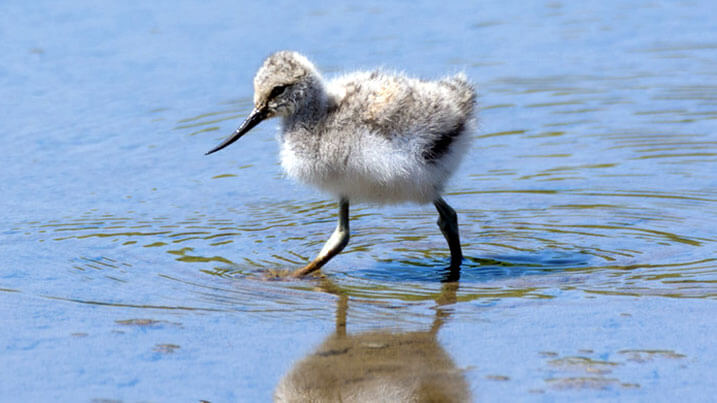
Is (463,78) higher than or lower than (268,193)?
higher

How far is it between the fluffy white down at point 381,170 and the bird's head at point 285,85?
0.18 metres

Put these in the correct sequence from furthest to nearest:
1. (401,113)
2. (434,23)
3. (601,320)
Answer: (434,23) → (401,113) → (601,320)

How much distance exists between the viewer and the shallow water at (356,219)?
4.41 meters

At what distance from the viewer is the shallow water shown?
4.41 m

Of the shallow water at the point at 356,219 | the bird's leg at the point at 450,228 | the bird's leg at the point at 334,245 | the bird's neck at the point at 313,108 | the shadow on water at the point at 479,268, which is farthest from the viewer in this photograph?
the bird's leg at the point at 450,228

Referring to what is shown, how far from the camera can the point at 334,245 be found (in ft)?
19.4

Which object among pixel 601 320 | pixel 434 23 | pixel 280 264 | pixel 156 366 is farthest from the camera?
pixel 434 23

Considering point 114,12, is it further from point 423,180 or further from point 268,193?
point 423,180

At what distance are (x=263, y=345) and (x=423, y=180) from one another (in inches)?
53.3

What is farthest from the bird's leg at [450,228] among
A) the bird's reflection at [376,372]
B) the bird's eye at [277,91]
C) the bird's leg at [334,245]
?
the bird's reflection at [376,372]

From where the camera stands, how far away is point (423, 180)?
5.62 metres

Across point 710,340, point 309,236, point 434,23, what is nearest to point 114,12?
point 434,23

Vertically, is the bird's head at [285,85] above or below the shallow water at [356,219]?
above

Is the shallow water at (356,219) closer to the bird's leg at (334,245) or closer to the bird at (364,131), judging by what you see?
the bird's leg at (334,245)
